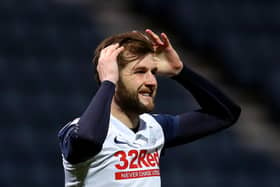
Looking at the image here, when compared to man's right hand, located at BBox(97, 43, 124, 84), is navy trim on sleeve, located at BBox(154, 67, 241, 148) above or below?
below

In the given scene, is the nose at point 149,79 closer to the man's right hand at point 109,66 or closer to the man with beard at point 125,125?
the man with beard at point 125,125

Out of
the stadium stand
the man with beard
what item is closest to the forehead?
the man with beard

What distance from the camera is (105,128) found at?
269cm

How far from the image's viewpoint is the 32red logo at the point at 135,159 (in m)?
2.84

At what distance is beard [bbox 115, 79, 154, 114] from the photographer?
2.86 meters

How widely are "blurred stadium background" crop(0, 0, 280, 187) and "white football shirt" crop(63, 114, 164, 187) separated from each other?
126 inches

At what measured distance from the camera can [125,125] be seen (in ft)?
9.63

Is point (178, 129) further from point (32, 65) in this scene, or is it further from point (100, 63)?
point (32, 65)

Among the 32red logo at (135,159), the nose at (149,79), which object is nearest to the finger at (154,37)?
the nose at (149,79)

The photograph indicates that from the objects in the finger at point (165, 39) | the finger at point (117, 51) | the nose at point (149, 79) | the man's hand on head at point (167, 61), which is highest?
the finger at point (165, 39)

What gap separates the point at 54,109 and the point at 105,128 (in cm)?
380

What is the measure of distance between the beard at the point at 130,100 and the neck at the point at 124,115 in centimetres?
3

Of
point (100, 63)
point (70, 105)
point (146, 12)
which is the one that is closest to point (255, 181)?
point (70, 105)

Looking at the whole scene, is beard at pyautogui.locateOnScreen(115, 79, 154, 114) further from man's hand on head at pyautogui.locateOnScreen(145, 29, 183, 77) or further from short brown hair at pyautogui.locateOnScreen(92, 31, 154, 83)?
man's hand on head at pyautogui.locateOnScreen(145, 29, 183, 77)
